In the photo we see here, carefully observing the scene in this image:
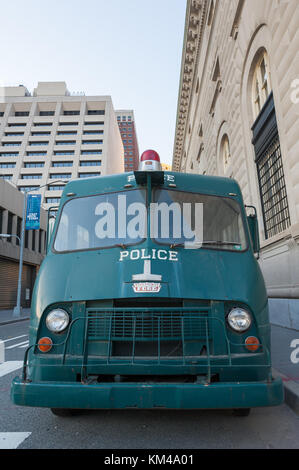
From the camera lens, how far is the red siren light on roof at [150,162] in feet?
13.5

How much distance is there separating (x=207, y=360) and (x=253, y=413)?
151cm

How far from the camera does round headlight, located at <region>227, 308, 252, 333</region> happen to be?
10.1 ft

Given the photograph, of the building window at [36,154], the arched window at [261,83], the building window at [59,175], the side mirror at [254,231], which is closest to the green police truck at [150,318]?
the side mirror at [254,231]

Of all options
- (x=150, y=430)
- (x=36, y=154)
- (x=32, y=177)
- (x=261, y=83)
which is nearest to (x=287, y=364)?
(x=150, y=430)

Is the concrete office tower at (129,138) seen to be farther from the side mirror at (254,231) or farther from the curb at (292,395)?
the curb at (292,395)

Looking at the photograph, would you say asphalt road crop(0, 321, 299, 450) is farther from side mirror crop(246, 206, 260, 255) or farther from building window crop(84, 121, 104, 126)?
building window crop(84, 121, 104, 126)

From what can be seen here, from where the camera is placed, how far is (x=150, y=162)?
4.16 meters

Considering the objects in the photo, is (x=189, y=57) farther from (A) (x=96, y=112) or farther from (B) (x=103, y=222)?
(A) (x=96, y=112)

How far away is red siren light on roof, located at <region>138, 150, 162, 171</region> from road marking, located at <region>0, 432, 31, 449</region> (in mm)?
3220

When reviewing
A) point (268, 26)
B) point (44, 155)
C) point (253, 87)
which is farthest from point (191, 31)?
point (44, 155)

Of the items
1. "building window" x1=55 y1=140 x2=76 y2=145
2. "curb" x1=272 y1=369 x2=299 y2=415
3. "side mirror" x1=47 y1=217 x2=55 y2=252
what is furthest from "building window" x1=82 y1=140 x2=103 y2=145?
"curb" x1=272 y1=369 x2=299 y2=415

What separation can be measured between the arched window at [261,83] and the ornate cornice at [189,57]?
38.2 feet

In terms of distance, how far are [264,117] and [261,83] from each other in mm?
2135

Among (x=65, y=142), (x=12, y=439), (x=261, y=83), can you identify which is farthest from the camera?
(x=65, y=142)
